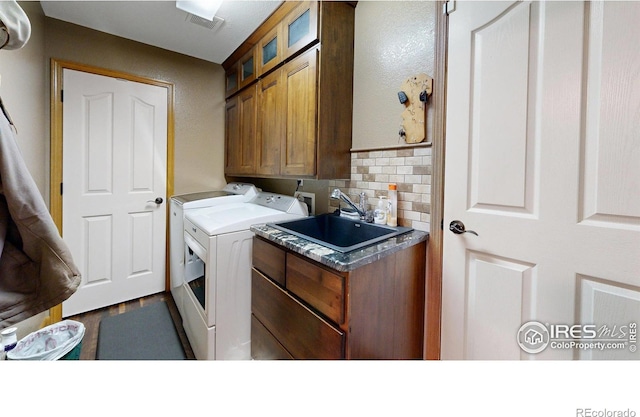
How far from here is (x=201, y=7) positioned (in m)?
1.75

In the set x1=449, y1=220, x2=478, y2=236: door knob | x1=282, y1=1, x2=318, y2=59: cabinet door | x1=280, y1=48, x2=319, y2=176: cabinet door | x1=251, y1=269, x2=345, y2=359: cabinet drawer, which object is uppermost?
x1=282, y1=1, x2=318, y2=59: cabinet door

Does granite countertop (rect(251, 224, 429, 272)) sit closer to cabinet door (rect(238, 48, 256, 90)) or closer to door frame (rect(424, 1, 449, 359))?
door frame (rect(424, 1, 449, 359))

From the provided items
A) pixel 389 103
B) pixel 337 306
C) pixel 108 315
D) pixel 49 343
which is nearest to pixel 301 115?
pixel 389 103

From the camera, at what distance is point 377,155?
151 centimetres

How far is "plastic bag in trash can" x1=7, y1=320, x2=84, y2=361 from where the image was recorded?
121cm

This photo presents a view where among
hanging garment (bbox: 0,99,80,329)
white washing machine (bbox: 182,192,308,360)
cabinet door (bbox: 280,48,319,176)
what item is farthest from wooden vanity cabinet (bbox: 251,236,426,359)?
hanging garment (bbox: 0,99,80,329)

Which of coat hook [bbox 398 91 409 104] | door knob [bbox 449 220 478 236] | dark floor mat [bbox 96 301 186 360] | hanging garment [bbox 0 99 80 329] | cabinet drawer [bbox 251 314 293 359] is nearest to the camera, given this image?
hanging garment [bbox 0 99 80 329]

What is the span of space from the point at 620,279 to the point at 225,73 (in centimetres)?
322

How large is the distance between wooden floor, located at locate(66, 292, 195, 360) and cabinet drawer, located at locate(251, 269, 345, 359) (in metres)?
0.77

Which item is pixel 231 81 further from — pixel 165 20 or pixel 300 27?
pixel 300 27

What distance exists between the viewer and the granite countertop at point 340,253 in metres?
0.91

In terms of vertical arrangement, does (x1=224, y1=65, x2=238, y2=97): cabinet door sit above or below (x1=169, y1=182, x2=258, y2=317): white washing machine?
above

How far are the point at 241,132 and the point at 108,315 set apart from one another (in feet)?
6.43
